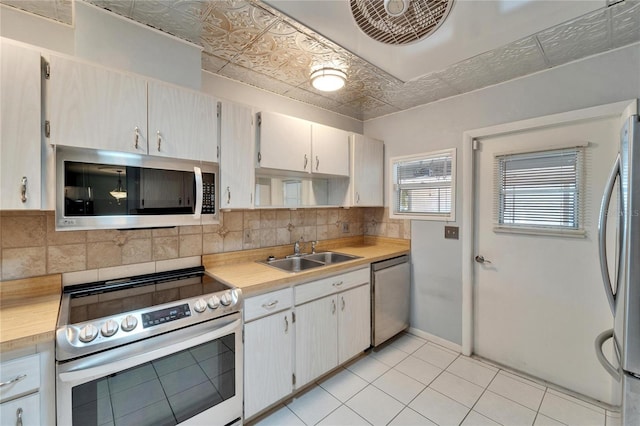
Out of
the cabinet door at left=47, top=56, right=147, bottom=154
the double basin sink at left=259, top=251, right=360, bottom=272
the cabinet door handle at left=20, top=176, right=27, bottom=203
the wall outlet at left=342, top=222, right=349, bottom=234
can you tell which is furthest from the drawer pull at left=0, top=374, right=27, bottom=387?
the wall outlet at left=342, top=222, right=349, bottom=234

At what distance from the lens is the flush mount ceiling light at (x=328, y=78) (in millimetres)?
2010

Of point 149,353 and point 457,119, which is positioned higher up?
point 457,119

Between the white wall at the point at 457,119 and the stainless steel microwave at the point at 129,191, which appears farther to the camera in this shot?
the white wall at the point at 457,119

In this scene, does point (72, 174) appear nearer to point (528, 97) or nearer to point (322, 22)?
point (322, 22)

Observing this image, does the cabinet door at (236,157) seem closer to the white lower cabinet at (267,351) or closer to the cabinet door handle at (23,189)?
the white lower cabinet at (267,351)

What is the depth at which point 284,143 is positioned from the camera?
221cm

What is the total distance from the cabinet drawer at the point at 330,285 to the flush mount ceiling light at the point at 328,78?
4.99ft

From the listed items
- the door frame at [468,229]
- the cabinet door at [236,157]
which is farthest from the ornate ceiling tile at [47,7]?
the door frame at [468,229]

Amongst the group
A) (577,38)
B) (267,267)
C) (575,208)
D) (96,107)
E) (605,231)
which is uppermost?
(577,38)

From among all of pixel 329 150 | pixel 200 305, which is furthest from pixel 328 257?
pixel 200 305

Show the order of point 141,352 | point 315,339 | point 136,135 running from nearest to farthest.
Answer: point 141,352 < point 136,135 < point 315,339

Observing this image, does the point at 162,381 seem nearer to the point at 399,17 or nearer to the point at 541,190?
the point at 399,17

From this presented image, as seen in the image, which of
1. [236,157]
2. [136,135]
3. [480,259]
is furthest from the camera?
[480,259]

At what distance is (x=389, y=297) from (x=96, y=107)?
2631 mm
